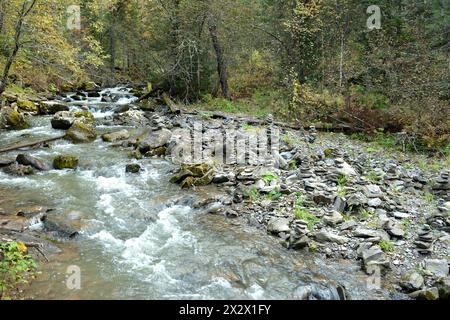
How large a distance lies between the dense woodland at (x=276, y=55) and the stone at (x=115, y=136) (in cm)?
285

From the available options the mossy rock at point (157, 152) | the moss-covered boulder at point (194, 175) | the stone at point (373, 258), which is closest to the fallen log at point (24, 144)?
the mossy rock at point (157, 152)

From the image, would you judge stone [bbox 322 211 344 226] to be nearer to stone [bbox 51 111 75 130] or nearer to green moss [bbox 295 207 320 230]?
green moss [bbox 295 207 320 230]

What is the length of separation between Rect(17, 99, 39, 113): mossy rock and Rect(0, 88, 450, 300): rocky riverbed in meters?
2.27

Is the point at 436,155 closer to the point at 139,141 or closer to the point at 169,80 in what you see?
the point at 139,141

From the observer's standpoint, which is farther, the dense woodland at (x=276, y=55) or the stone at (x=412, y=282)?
the dense woodland at (x=276, y=55)

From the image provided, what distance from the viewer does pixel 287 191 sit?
9344 millimetres

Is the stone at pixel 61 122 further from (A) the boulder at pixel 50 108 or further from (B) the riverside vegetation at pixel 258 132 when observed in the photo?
(A) the boulder at pixel 50 108

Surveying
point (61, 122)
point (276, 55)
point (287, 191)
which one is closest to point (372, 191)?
point (287, 191)

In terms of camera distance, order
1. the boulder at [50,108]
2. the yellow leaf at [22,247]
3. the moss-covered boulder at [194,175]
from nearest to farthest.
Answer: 1. the yellow leaf at [22,247]
2. the moss-covered boulder at [194,175]
3. the boulder at [50,108]

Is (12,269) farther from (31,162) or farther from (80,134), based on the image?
(80,134)

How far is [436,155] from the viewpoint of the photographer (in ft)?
41.6

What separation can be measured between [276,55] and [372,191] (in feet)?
44.9

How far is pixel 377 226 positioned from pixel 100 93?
2352 cm

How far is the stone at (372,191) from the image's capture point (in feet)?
29.0
